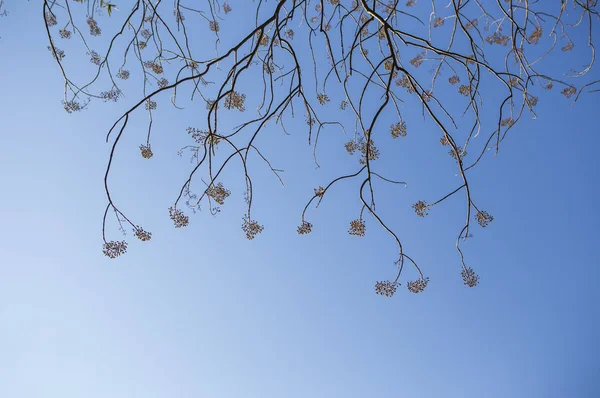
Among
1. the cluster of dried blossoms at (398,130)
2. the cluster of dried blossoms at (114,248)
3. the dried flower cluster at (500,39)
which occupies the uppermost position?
the dried flower cluster at (500,39)

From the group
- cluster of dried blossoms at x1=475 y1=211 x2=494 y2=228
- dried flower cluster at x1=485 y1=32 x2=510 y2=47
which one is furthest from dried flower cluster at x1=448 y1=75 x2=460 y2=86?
cluster of dried blossoms at x1=475 y1=211 x2=494 y2=228

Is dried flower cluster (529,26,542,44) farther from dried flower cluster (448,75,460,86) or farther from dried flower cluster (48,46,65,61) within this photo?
dried flower cluster (48,46,65,61)

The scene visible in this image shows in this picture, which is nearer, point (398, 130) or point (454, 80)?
point (398, 130)

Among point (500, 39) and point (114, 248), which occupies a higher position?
point (500, 39)

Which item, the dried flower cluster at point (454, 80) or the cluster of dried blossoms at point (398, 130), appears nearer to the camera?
the cluster of dried blossoms at point (398, 130)

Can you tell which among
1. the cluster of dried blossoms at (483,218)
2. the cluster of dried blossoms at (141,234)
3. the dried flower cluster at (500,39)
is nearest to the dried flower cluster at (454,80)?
the dried flower cluster at (500,39)

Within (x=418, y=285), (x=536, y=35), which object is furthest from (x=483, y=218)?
(x=536, y=35)

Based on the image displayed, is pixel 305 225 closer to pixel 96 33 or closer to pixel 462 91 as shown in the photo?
pixel 462 91

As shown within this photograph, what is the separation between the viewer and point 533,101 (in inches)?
112

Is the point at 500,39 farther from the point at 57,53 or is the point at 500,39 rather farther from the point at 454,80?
the point at 57,53

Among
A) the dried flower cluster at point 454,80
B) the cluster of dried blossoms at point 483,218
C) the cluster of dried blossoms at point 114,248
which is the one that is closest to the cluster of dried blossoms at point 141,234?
the cluster of dried blossoms at point 114,248

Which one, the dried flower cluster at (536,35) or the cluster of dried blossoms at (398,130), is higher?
the dried flower cluster at (536,35)

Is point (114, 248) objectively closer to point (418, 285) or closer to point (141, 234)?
point (141, 234)

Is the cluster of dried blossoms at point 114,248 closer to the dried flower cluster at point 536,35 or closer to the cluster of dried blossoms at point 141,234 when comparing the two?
the cluster of dried blossoms at point 141,234
